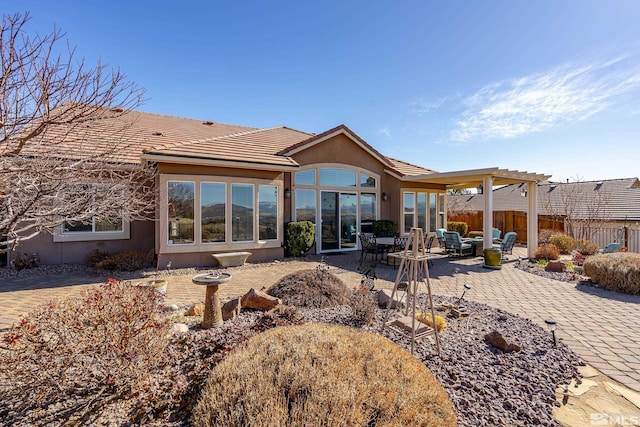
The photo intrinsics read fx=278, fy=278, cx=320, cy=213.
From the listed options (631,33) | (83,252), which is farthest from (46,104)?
(631,33)

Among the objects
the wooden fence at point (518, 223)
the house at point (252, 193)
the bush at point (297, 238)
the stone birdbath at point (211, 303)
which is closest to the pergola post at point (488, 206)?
the house at point (252, 193)

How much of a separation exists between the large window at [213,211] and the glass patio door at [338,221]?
4375mm

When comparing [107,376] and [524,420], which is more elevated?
[107,376]

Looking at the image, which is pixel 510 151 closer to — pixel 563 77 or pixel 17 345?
pixel 563 77

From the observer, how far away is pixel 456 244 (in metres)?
12.2

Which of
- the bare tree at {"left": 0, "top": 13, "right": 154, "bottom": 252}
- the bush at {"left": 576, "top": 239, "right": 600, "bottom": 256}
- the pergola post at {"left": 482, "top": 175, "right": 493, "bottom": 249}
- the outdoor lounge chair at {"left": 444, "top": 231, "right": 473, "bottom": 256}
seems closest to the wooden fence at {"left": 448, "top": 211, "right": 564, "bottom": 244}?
the bush at {"left": 576, "top": 239, "right": 600, "bottom": 256}

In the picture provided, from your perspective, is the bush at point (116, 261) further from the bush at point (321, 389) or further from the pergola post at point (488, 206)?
the pergola post at point (488, 206)

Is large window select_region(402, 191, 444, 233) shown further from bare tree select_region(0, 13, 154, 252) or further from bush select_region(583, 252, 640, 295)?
bare tree select_region(0, 13, 154, 252)

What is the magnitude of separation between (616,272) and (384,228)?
7.52 m

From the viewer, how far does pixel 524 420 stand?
2.67 m

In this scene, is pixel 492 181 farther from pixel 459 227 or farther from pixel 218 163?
pixel 459 227

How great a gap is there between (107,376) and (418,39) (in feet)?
39.9

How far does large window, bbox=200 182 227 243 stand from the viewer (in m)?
9.49

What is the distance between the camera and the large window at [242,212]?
32.9 feet
